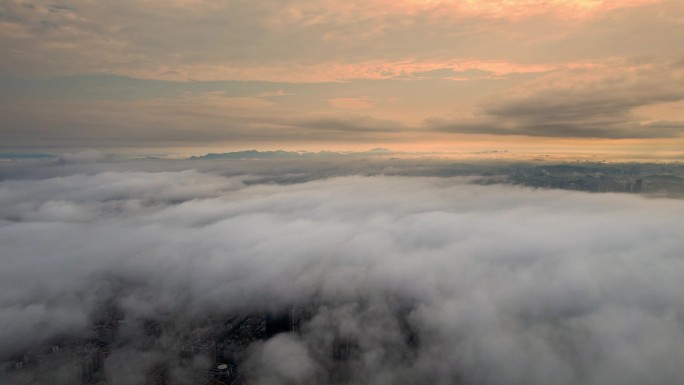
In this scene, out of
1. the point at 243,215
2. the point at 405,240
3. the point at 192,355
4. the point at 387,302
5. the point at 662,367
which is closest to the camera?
the point at 662,367

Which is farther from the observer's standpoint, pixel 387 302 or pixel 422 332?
pixel 387 302

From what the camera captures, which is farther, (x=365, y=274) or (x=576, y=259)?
(x=365, y=274)

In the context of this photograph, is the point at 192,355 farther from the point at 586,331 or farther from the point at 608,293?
the point at 608,293

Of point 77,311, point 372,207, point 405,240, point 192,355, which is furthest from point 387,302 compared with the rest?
point 372,207

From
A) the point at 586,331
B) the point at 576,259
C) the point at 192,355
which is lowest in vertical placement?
the point at 192,355

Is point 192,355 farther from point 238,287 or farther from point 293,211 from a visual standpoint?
point 293,211

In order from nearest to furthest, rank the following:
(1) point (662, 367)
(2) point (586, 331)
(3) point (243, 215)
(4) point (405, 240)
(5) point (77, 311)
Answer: (1) point (662, 367)
(2) point (586, 331)
(5) point (77, 311)
(4) point (405, 240)
(3) point (243, 215)

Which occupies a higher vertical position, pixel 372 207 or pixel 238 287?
pixel 372 207

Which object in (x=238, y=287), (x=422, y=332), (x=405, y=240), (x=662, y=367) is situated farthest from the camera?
(x=405, y=240)

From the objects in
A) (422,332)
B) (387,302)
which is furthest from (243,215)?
(422,332)
